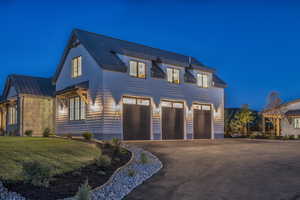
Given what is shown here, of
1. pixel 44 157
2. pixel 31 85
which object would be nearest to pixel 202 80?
pixel 31 85

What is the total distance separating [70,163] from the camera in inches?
413

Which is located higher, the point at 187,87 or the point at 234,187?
the point at 187,87

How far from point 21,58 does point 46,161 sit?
185024 mm

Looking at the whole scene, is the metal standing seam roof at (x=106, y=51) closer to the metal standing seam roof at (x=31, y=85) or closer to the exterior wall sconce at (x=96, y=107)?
the metal standing seam roof at (x=31, y=85)

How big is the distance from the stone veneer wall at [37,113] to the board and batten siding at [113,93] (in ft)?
3.33

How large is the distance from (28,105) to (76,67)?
4979 millimetres

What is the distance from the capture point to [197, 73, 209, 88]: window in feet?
88.4

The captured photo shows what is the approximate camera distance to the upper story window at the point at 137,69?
22.0 m

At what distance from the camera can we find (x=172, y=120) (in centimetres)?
2433

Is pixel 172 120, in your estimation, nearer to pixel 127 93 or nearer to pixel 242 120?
pixel 127 93

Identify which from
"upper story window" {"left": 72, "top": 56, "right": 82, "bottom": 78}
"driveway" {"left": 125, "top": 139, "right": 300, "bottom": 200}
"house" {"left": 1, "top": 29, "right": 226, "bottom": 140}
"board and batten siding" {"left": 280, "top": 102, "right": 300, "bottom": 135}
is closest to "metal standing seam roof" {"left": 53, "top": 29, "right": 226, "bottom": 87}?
"house" {"left": 1, "top": 29, "right": 226, "bottom": 140}

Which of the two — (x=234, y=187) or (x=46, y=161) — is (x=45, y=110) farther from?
(x=234, y=187)

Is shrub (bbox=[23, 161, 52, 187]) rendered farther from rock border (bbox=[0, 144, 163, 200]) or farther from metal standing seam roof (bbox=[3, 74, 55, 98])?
metal standing seam roof (bbox=[3, 74, 55, 98])

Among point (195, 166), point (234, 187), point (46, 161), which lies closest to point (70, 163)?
point (46, 161)
